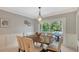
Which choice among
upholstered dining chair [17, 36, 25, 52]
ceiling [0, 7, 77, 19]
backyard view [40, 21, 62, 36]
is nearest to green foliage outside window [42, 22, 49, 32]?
backyard view [40, 21, 62, 36]

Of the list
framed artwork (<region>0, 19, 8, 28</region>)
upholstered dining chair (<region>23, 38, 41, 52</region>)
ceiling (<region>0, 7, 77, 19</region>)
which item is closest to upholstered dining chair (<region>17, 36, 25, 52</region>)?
upholstered dining chair (<region>23, 38, 41, 52</region>)

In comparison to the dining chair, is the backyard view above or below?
above

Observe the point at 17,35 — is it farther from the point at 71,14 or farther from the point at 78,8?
the point at 78,8

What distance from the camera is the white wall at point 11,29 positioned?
1387mm

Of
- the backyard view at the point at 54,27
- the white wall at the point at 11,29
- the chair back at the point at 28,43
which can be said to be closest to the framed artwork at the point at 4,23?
the white wall at the point at 11,29

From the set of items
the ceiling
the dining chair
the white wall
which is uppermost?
the ceiling

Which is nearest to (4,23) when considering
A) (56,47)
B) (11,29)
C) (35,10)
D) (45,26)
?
(11,29)

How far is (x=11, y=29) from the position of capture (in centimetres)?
146

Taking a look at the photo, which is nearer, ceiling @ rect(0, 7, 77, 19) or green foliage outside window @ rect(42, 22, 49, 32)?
ceiling @ rect(0, 7, 77, 19)

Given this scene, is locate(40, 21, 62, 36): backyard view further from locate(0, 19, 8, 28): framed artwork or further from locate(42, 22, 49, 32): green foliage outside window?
locate(0, 19, 8, 28): framed artwork

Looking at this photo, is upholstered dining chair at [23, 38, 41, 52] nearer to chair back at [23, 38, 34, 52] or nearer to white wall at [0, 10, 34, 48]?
chair back at [23, 38, 34, 52]

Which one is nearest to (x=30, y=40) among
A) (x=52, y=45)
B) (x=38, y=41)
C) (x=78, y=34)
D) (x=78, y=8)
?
(x=38, y=41)

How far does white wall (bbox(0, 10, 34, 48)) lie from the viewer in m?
1.39
